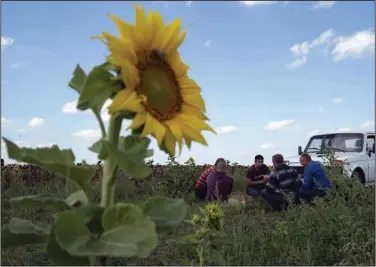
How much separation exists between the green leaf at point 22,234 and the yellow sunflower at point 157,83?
0.42 meters

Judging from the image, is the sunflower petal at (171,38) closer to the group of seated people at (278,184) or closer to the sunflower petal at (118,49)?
the sunflower petal at (118,49)

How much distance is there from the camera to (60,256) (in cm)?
125

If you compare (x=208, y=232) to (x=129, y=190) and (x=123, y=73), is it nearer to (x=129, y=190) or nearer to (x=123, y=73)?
(x=123, y=73)

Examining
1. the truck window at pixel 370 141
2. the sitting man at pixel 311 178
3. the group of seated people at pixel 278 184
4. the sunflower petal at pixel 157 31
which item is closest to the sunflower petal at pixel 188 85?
the sunflower petal at pixel 157 31

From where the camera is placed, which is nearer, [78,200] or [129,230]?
[129,230]

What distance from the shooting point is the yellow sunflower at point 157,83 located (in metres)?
1.23

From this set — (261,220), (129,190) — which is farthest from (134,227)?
(129,190)

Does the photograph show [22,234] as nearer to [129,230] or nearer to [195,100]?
[129,230]

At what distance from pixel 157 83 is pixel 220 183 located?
7.28 m

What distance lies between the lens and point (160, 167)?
12.0 metres

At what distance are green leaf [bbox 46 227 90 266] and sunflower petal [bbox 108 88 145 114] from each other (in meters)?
0.36

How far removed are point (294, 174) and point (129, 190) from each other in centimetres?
283

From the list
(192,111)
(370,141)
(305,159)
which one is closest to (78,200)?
(192,111)

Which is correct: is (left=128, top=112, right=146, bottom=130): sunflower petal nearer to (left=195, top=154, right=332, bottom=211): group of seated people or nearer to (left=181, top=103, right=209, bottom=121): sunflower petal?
(left=181, top=103, right=209, bottom=121): sunflower petal
